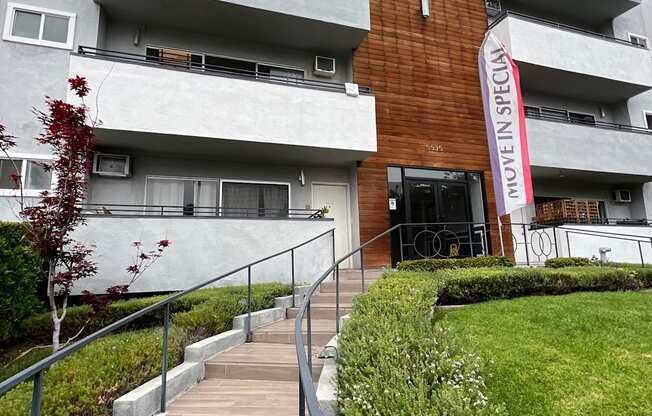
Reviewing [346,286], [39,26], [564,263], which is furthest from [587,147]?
[39,26]

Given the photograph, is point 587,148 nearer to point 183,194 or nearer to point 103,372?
point 183,194

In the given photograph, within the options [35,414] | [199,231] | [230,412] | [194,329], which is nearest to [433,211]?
[199,231]

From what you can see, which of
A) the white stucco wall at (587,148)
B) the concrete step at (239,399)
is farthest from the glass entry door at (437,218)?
the concrete step at (239,399)

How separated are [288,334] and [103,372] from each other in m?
2.24

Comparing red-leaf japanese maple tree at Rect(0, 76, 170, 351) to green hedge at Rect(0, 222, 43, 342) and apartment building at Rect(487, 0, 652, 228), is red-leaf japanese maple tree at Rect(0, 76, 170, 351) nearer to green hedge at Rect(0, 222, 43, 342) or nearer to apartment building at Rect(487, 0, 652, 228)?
green hedge at Rect(0, 222, 43, 342)

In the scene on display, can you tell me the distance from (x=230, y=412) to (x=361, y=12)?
940cm

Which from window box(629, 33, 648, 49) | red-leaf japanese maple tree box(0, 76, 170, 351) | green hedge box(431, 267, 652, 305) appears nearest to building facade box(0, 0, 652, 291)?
window box(629, 33, 648, 49)

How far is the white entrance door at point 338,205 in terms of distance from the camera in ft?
31.4

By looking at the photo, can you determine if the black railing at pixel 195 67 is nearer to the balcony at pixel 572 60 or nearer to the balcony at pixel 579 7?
the balcony at pixel 572 60

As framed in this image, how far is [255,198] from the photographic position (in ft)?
30.0

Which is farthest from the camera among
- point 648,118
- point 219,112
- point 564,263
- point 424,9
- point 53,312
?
point 648,118

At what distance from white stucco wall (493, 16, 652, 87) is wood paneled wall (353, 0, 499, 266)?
3.63 feet

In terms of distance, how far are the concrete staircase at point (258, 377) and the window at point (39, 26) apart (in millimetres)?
7622

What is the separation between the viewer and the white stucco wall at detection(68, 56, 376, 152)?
280 inches
